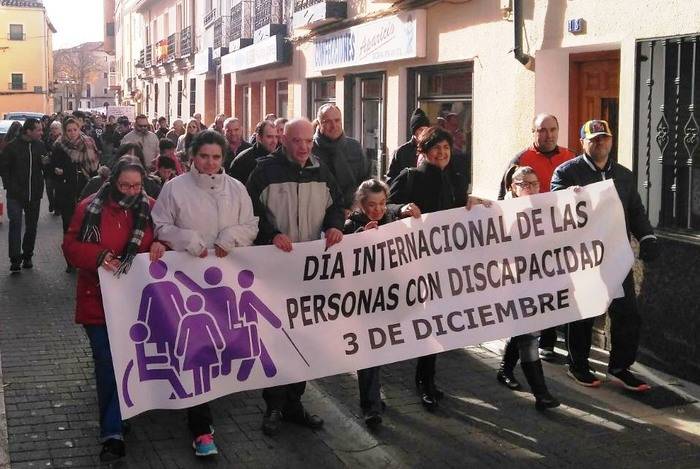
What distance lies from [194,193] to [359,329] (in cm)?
131

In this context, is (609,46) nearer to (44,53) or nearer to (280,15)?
(280,15)

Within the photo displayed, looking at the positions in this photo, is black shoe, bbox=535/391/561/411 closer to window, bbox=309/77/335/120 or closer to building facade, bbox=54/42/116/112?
window, bbox=309/77/335/120

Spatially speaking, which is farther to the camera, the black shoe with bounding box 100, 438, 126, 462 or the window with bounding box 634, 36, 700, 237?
the window with bounding box 634, 36, 700, 237

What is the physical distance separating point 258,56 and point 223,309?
50.0 feet

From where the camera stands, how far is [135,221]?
561 centimetres

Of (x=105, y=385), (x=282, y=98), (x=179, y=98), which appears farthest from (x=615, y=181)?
(x=179, y=98)

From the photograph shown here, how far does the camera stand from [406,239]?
6344 mm

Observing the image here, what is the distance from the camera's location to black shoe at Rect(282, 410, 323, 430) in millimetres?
6203

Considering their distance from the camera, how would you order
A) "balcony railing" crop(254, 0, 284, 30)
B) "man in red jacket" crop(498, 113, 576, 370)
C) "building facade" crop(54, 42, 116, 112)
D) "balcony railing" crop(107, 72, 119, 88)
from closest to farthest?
"man in red jacket" crop(498, 113, 576, 370), "balcony railing" crop(254, 0, 284, 30), "balcony railing" crop(107, 72, 119, 88), "building facade" crop(54, 42, 116, 112)

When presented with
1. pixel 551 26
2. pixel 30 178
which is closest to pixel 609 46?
pixel 551 26

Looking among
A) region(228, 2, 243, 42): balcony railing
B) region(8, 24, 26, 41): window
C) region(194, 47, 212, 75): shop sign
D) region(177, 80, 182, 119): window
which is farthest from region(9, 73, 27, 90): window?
region(228, 2, 243, 42): balcony railing

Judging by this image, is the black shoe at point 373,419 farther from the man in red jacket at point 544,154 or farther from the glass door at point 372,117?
the glass door at point 372,117

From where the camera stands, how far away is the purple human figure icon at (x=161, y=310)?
565 cm

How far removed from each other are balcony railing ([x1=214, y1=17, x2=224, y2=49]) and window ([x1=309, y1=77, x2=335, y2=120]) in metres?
8.01
